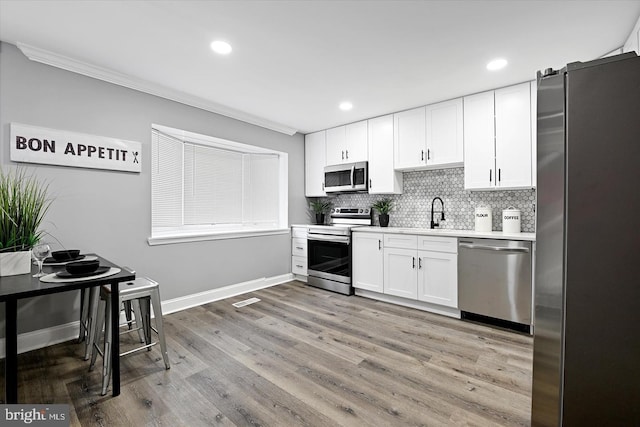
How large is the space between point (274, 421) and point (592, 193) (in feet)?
5.98

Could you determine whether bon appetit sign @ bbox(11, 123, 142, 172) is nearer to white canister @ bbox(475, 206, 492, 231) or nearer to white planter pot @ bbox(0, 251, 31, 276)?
white planter pot @ bbox(0, 251, 31, 276)

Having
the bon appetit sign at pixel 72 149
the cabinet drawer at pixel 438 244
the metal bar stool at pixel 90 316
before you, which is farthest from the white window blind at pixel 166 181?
the cabinet drawer at pixel 438 244

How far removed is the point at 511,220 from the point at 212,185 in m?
3.62

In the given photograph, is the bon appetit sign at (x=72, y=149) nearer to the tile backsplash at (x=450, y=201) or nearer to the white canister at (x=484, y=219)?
the tile backsplash at (x=450, y=201)

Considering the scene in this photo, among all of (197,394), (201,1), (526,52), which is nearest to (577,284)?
(197,394)

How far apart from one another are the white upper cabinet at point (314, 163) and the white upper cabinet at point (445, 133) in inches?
68.6

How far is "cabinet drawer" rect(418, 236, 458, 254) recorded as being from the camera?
3141mm

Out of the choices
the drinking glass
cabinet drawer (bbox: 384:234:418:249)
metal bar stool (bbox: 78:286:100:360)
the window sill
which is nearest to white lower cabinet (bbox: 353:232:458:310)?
cabinet drawer (bbox: 384:234:418:249)

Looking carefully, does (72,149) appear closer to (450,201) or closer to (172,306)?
(172,306)

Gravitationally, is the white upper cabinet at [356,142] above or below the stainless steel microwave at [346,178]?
above

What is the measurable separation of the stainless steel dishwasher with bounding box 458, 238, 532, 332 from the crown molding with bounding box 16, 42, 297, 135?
321cm

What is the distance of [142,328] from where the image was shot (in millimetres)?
2447

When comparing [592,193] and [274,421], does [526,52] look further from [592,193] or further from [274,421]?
[274,421]

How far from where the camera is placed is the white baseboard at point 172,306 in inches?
94.7
